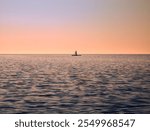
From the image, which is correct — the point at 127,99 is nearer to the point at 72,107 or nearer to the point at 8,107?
the point at 72,107

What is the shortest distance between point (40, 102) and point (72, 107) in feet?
10.2

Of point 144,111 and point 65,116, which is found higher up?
point 65,116

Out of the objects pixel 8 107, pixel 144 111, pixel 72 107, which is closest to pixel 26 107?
pixel 8 107

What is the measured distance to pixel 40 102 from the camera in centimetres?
2448

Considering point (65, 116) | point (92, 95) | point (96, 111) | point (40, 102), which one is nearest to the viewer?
point (65, 116)

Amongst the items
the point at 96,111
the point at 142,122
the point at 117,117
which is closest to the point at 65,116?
the point at 117,117

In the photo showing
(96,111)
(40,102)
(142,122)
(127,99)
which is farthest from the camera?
(127,99)

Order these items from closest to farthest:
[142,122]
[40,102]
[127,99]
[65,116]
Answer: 1. [142,122]
2. [65,116]
3. [40,102]
4. [127,99]

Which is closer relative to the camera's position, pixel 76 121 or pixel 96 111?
pixel 76 121

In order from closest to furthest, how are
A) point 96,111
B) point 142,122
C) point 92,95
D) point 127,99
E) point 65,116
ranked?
point 142,122 → point 65,116 → point 96,111 → point 127,99 → point 92,95

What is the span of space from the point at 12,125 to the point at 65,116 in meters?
2.00

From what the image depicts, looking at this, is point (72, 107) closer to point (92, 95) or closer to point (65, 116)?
point (92, 95)

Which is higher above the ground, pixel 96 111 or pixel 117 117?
pixel 117 117

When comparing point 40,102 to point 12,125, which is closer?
point 12,125
